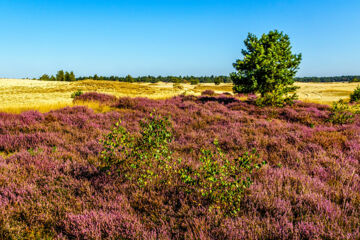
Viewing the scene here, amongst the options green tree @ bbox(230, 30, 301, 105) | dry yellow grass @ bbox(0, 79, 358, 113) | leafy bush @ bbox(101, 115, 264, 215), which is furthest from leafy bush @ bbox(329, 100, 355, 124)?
dry yellow grass @ bbox(0, 79, 358, 113)

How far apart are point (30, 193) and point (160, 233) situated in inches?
96.6

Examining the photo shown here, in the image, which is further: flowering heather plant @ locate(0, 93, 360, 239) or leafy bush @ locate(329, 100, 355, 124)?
leafy bush @ locate(329, 100, 355, 124)

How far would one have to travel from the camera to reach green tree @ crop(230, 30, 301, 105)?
13.9 m

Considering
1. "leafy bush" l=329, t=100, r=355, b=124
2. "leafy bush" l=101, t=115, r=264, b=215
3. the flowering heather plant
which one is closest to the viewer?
the flowering heather plant

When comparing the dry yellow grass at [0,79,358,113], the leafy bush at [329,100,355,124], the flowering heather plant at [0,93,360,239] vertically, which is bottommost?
the flowering heather plant at [0,93,360,239]

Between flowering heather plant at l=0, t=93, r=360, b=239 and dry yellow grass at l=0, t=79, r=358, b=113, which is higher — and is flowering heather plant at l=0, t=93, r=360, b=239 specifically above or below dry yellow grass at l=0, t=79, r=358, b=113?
below

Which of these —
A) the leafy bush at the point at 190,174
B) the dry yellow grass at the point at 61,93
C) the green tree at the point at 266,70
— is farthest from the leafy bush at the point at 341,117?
the dry yellow grass at the point at 61,93

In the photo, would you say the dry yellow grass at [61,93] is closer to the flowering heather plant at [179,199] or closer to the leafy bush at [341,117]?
the flowering heather plant at [179,199]

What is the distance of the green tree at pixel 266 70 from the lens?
45.6 feet

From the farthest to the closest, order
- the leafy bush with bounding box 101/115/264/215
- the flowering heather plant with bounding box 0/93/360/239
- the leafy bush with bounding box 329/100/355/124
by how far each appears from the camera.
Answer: the leafy bush with bounding box 329/100/355/124 → the leafy bush with bounding box 101/115/264/215 → the flowering heather plant with bounding box 0/93/360/239

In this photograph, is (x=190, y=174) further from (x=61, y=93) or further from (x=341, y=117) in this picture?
(x=61, y=93)

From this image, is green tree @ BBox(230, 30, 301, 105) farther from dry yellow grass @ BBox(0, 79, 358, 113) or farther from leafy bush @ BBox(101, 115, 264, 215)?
leafy bush @ BBox(101, 115, 264, 215)

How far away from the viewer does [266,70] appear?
45.9 feet

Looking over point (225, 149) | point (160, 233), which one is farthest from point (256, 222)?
point (225, 149)
